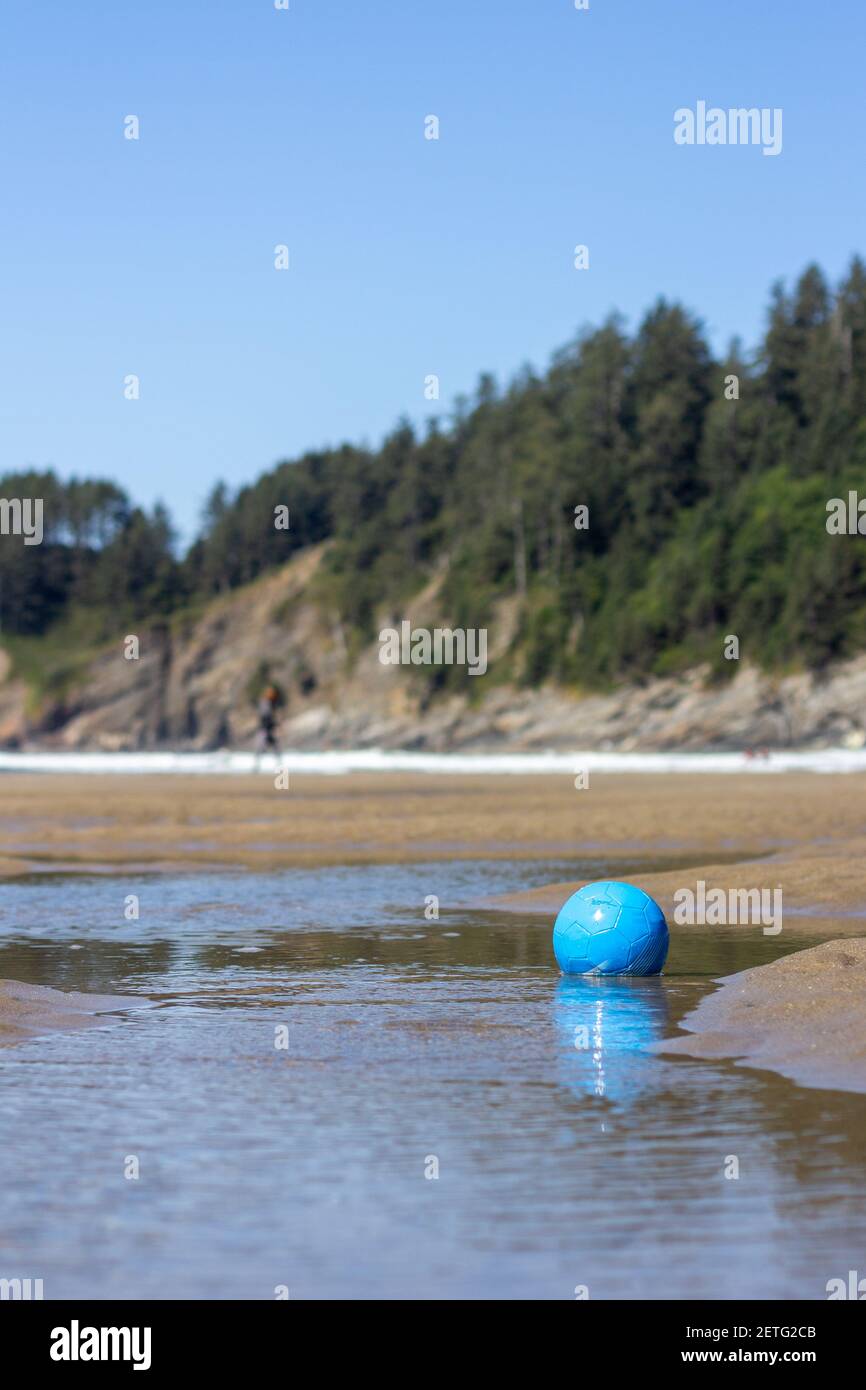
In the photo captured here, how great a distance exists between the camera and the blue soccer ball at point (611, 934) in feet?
43.5

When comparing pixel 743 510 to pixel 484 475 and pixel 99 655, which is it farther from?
pixel 99 655

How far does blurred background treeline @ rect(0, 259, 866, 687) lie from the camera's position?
351 ft

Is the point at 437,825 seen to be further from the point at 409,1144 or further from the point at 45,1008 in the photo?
the point at 409,1144

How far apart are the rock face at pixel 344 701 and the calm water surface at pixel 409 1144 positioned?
75.6 meters

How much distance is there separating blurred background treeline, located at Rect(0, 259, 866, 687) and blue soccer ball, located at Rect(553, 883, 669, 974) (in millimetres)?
84150

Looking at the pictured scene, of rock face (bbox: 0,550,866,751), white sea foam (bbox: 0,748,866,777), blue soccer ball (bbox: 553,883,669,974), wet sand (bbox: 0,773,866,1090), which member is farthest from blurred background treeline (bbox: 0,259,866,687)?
blue soccer ball (bbox: 553,883,669,974)

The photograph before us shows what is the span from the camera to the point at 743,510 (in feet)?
374

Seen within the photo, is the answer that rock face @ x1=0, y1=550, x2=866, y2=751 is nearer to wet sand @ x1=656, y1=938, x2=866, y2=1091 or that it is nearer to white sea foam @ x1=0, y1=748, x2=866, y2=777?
white sea foam @ x1=0, y1=748, x2=866, y2=777

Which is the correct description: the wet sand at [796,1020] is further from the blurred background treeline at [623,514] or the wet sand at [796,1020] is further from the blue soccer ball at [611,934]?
the blurred background treeline at [623,514]

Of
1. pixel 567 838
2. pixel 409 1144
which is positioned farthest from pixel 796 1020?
pixel 567 838

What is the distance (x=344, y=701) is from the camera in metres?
132

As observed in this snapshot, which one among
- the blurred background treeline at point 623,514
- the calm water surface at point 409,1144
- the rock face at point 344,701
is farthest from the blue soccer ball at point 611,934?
the blurred background treeline at point 623,514

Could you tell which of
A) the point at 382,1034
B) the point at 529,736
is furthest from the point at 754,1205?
the point at 529,736
